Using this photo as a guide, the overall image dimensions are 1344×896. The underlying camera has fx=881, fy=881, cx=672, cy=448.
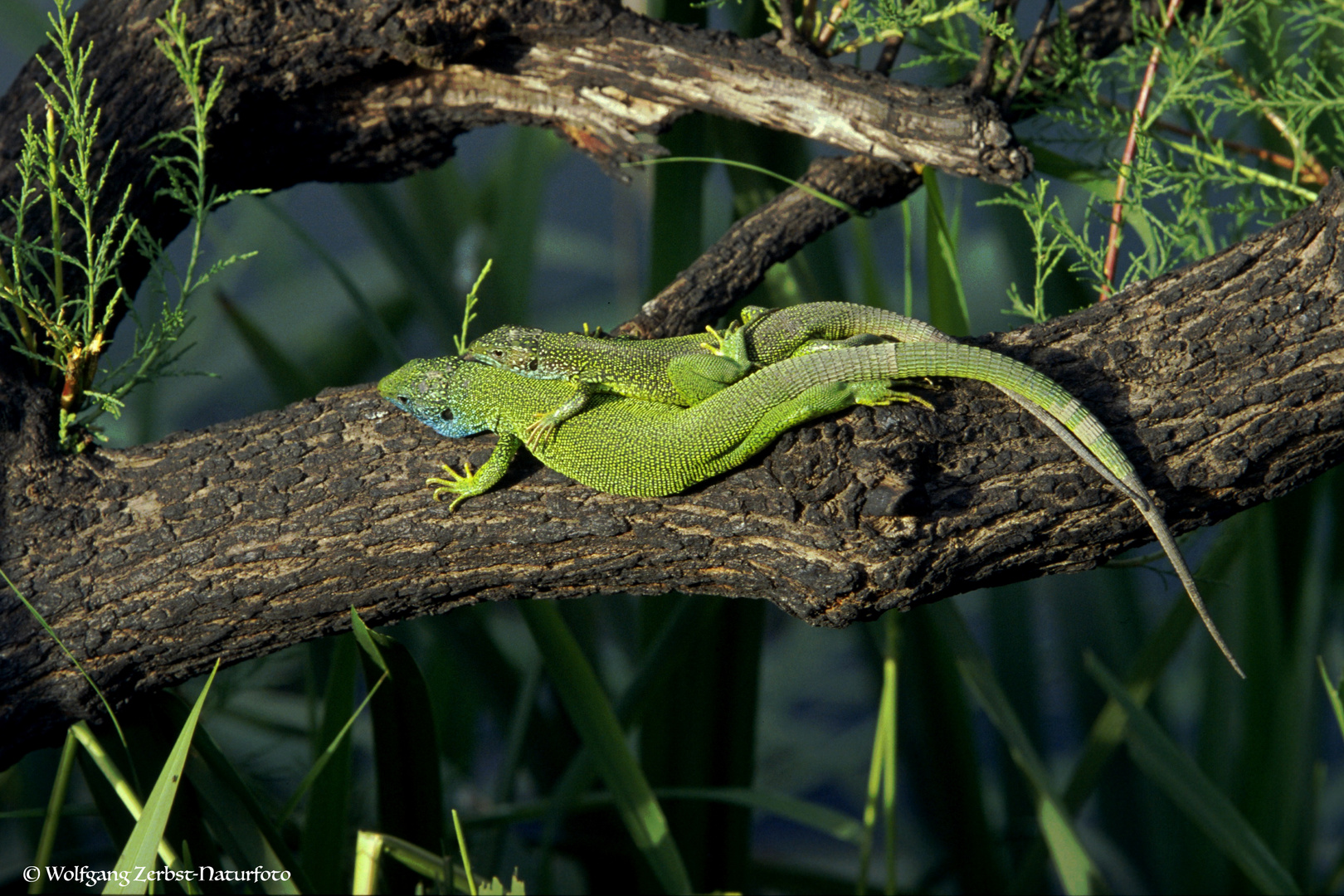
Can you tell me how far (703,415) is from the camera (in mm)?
1729

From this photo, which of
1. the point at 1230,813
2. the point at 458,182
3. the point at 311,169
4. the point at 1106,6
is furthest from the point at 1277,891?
the point at 458,182

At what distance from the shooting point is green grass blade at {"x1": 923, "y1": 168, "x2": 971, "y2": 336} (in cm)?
206

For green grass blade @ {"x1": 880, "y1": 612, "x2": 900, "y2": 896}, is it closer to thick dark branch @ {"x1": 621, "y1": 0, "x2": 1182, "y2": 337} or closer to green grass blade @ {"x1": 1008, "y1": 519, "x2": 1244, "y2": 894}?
green grass blade @ {"x1": 1008, "y1": 519, "x2": 1244, "y2": 894}

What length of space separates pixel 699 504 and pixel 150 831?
0.97 meters

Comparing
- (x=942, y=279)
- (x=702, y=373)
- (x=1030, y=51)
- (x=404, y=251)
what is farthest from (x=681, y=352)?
(x=404, y=251)

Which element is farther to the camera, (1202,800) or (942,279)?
(942,279)

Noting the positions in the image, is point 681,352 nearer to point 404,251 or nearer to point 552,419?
point 552,419

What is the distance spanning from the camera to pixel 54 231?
1582mm

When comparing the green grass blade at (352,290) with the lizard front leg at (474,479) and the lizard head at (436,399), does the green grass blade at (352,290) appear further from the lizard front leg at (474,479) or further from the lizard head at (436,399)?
the lizard front leg at (474,479)

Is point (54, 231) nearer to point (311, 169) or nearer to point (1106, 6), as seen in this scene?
point (311, 169)

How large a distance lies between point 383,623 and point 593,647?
50.5 inches

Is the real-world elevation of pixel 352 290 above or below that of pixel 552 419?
above

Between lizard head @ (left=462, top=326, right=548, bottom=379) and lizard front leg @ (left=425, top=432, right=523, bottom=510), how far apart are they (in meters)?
0.34

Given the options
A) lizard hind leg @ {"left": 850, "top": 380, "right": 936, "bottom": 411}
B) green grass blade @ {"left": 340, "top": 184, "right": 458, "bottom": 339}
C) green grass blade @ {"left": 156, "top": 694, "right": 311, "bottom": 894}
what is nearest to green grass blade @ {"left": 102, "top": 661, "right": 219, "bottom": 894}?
green grass blade @ {"left": 156, "top": 694, "right": 311, "bottom": 894}
